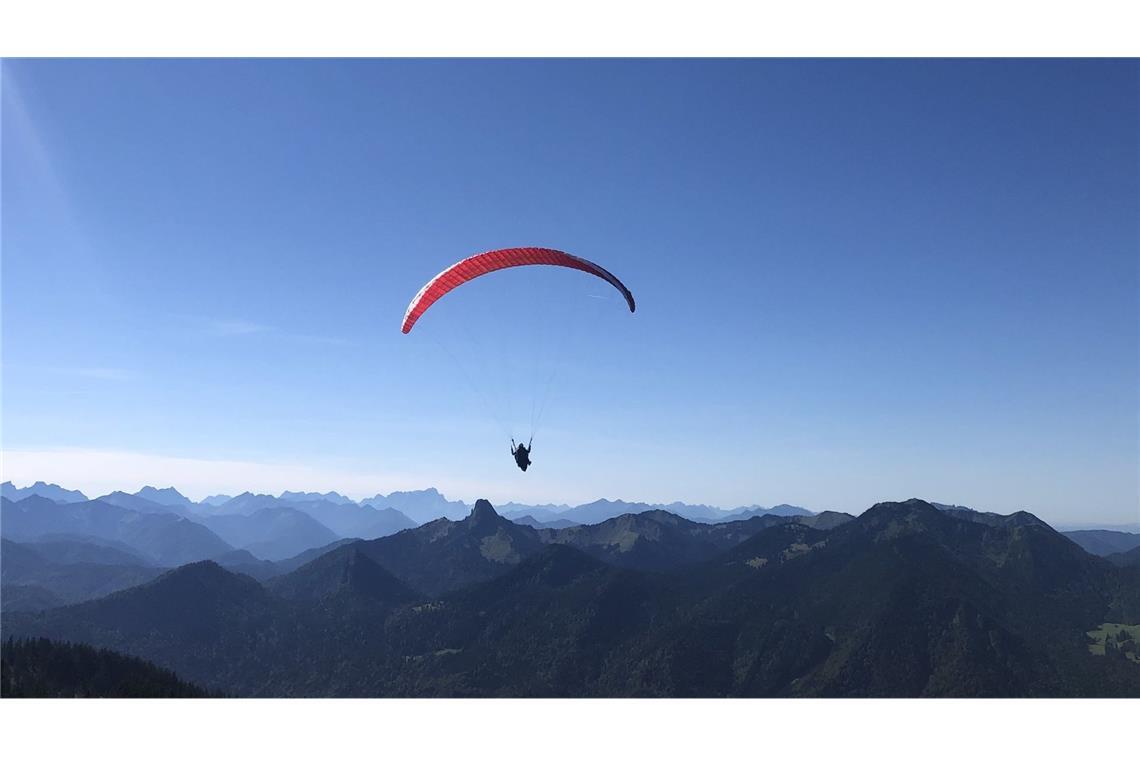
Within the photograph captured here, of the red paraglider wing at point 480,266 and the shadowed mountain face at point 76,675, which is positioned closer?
the red paraglider wing at point 480,266

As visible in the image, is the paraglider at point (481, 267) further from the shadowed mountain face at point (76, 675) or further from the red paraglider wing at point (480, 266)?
A: the shadowed mountain face at point (76, 675)

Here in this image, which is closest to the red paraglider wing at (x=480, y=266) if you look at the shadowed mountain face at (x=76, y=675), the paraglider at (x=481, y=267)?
the paraglider at (x=481, y=267)

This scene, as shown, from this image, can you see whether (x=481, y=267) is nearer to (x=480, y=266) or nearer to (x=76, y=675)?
(x=480, y=266)

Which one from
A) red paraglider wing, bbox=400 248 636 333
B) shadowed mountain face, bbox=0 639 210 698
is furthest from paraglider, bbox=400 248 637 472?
shadowed mountain face, bbox=0 639 210 698

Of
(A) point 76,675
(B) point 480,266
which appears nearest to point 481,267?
(B) point 480,266

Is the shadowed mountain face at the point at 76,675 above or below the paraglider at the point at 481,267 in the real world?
below
